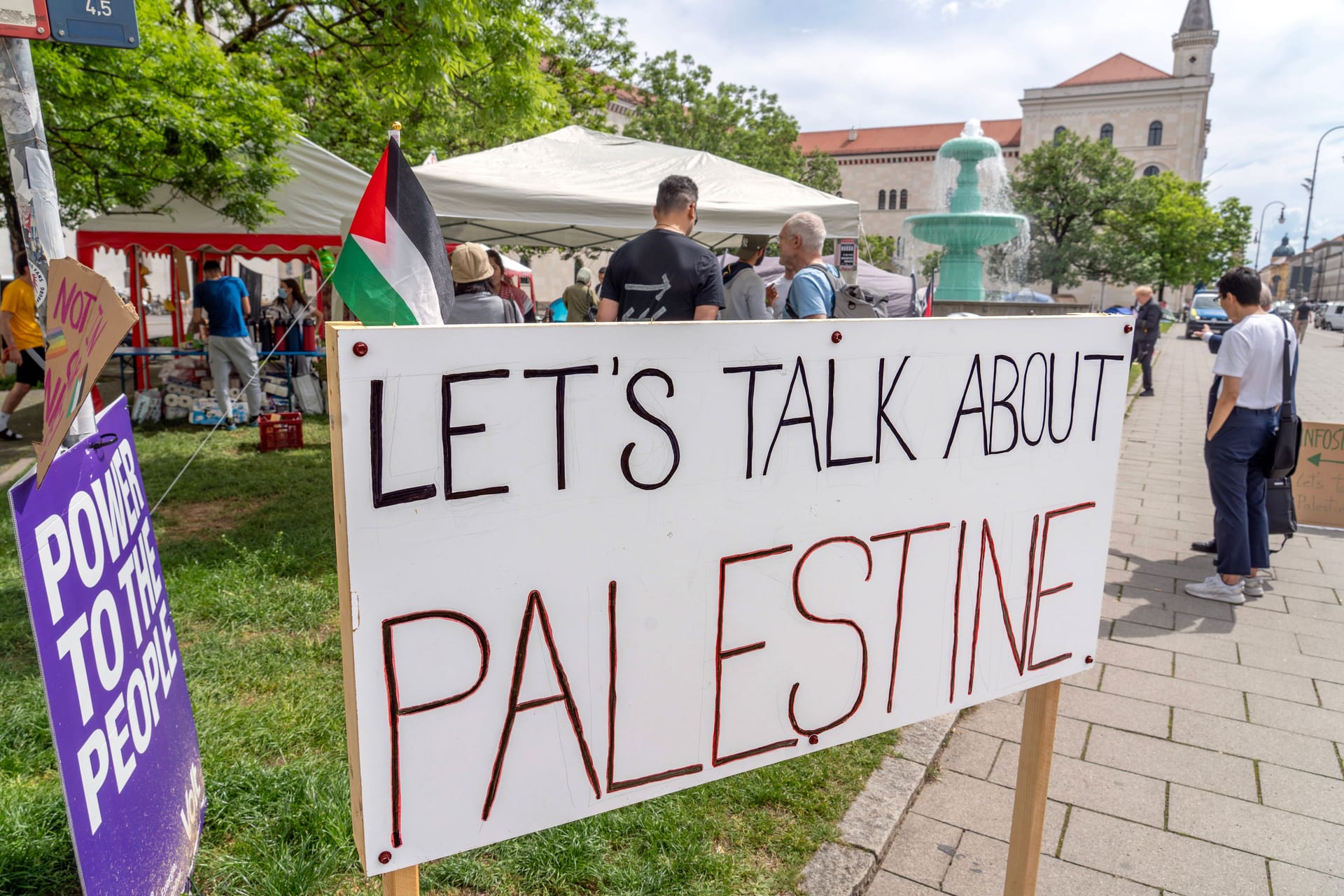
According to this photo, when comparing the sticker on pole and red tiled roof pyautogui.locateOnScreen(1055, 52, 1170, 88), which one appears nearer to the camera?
the sticker on pole

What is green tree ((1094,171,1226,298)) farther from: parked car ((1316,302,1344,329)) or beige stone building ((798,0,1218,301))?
beige stone building ((798,0,1218,301))

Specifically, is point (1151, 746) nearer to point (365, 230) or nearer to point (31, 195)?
point (365, 230)

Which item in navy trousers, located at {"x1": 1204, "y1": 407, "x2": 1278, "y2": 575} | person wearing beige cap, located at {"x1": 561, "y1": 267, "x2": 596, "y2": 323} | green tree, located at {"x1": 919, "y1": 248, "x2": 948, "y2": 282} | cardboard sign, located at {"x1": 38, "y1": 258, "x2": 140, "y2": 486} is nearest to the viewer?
cardboard sign, located at {"x1": 38, "y1": 258, "x2": 140, "y2": 486}

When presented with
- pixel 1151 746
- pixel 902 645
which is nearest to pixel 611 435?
pixel 902 645

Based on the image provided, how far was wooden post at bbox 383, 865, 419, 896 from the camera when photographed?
4.17ft

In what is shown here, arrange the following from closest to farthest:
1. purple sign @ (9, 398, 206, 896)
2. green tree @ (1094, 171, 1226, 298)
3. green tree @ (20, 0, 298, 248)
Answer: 1. purple sign @ (9, 398, 206, 896)
2. green tree @ (20, 0, 298, 248)
3. green tree @ (1094, 171, 1226, 298)

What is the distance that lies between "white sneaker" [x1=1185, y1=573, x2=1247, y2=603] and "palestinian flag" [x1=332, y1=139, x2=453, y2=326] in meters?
5.05

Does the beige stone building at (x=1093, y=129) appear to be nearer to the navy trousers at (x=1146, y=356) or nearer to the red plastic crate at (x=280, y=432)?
the navy trousers at (x=1146, y=356)

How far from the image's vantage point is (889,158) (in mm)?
84312

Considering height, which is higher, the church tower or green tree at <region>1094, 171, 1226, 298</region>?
the church tower

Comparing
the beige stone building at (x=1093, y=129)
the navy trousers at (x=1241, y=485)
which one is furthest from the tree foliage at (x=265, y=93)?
the beige stone building at (x=1093, y=129)

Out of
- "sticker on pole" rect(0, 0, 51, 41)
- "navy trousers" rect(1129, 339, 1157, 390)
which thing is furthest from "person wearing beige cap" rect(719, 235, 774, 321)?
"navy trousers" rect(1129, 339, 1157, 390)

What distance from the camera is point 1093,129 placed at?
72.5 m

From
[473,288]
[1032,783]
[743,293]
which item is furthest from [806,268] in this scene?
[1032,783]
